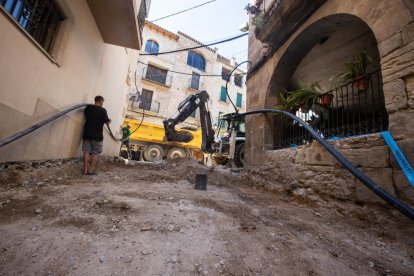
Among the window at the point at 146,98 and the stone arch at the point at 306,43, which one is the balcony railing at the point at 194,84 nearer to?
the window at the point at 146,98

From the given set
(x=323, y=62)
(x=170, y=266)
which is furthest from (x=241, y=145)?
(x=170, y=266)

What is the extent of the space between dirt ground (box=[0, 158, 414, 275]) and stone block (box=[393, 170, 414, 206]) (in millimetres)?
199

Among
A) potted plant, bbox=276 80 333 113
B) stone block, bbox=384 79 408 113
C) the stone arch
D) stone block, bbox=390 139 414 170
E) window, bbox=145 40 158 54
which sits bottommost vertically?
stone block, bbox=390 139 414 170

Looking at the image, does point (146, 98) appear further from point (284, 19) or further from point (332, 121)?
point (332, 121)

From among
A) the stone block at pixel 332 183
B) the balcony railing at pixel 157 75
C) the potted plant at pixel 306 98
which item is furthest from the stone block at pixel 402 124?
the balcony railing at pixel 157 75

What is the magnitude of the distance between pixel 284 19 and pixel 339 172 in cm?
338

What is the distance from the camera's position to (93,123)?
3998 mm

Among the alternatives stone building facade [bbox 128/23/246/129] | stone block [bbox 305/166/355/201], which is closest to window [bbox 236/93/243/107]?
stone building facade [bbox 128/23/246/129]

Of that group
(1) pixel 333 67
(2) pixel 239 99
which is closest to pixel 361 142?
(1) pixel 333 67

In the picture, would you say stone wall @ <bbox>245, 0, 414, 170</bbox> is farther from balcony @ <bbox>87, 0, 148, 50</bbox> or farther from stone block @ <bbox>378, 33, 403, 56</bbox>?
balcony @ <bbox>87, 0, 148, 50</bbox>

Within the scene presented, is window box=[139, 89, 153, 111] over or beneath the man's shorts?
over

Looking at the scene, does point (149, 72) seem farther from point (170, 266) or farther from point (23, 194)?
point (170, 266)

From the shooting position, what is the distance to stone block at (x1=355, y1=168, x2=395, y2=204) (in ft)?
6.49

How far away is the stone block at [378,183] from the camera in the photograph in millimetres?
1979
